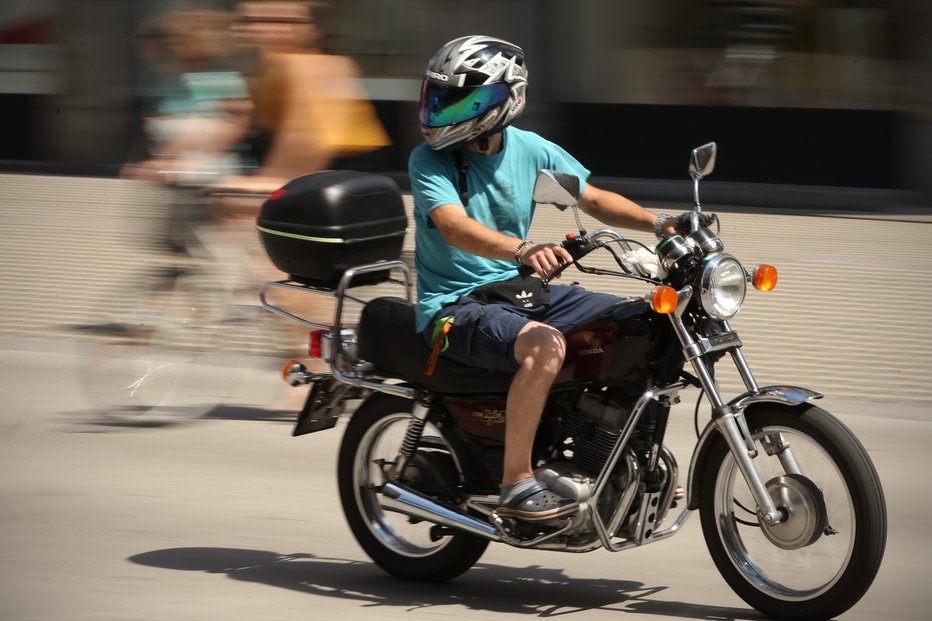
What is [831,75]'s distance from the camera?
46.1 ft

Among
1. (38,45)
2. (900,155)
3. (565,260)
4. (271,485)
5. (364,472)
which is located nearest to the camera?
(565,260)

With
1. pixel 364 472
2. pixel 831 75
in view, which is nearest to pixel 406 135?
pixel 831 75

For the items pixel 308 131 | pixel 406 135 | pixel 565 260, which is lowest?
pixel 406 135

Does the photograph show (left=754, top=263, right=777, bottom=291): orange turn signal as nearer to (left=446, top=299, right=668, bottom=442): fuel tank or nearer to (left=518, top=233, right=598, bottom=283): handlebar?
(left=446, top=299, right=668, bottom=442): fuel tank

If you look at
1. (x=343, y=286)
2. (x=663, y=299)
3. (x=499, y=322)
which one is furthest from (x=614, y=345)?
(x=343, y=286)

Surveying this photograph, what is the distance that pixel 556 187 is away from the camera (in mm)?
3691

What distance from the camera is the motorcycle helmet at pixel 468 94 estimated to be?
167 inches

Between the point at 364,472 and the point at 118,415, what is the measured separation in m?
2.61

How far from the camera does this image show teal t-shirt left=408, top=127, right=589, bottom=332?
4.31m

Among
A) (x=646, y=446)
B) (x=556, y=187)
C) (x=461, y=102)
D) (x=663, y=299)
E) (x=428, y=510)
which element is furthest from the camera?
(x=428, y=510)

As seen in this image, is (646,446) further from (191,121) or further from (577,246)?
(191,121)

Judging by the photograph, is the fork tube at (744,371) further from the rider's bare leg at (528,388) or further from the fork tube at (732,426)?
the rider's bare leg at (528,388)

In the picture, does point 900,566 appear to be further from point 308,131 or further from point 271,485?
point 308,131

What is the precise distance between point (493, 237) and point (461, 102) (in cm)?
48
